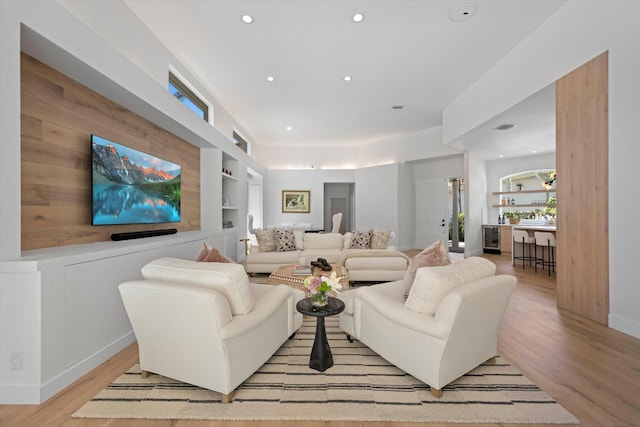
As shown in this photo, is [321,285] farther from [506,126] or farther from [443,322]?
[506,126]

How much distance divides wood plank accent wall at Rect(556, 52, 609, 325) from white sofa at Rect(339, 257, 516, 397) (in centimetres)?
187


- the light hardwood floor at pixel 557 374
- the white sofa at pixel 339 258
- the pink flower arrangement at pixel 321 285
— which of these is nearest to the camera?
the light hardwood floor at pixel 557 374

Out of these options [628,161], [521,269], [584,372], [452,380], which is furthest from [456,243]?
[452,380]

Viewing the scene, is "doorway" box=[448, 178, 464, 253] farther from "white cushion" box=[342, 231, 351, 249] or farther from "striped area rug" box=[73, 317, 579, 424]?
"striped area rug" box=[73, 317, 579, 424]

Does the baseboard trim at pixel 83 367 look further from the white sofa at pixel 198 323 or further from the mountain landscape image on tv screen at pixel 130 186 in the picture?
the mountain landscape image on tv screen at pixel 130 186

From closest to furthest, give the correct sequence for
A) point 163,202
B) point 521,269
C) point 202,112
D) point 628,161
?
point 628,161
point 163,202
point 202,112
point 521,269

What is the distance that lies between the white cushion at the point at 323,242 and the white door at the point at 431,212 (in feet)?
12.7

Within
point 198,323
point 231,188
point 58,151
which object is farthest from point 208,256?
point 231,188

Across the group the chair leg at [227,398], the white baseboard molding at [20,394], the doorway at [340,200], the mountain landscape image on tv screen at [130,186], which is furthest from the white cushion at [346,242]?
the white baseboard molding at [20,394]

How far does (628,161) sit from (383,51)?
310 cm

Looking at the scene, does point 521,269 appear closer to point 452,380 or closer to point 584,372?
point 584,372

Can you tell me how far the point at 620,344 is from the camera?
246cm

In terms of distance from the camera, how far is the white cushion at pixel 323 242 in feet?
18.5

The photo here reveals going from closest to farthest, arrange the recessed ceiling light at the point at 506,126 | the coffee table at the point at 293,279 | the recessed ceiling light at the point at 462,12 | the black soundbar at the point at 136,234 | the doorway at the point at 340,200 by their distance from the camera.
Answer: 1. the black soundbar at the point at 136,234
2. the recessed ceiling light at the point at 462,12
3. the coffee table at the point at 293,279
4. the recessed ceiling light at the point at 506,126
5. the doorway at the point at 340,200
